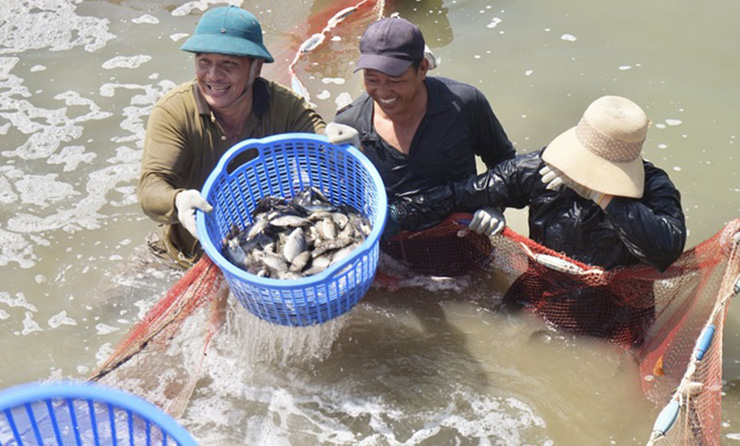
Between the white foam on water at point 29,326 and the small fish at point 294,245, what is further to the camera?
the white foam on water at point 29,326

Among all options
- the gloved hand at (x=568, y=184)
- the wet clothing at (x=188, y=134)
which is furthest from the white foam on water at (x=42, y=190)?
the gloved hand at (x=568, y=184)

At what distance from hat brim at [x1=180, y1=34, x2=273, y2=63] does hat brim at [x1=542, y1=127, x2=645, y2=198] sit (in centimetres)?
165

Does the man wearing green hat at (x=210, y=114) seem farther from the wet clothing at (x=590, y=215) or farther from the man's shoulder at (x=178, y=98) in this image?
the wet clothing at (x=590, y=215)

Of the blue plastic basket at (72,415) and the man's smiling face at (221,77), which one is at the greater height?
the man's smiling face at (221,77)

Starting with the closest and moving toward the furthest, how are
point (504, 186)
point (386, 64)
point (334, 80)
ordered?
point (386, 64)
point (504, 186)
point (334, 80)

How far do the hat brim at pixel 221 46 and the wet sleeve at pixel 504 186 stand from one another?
138cm

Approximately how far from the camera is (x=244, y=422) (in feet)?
12.8

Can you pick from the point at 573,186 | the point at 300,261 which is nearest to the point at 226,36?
the point at 300,261

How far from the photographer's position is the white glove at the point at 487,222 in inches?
150

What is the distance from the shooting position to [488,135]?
4.07m

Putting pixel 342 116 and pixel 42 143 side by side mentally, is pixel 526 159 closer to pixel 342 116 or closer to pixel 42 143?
pixel 342 116

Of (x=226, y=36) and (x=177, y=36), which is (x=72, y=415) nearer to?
(x=226, y=36)

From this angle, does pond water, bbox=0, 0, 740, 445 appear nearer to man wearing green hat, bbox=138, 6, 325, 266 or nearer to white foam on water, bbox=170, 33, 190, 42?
white foam on water, bbox=170, 33, 190, 42

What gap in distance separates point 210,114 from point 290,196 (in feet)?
2.09
